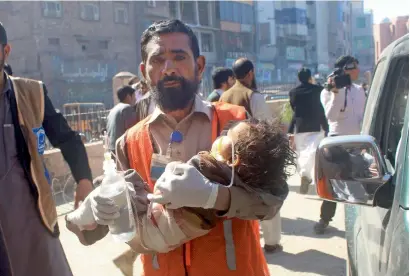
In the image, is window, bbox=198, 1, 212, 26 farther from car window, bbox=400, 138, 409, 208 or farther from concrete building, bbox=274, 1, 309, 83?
car window, bbox=400, 138, 409, 208

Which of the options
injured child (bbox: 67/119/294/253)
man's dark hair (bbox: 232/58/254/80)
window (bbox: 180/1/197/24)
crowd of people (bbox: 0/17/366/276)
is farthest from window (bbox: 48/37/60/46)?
injured child (bbox: 67/119/294/253)

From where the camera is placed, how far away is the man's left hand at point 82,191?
2449mm

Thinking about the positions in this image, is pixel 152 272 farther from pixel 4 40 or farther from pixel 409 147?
pixel 4 40

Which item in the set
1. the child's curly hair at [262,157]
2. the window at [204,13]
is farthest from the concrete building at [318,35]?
the child's curly hair at [262,157]

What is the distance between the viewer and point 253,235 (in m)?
1.76

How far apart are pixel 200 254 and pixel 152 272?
0.23 meters

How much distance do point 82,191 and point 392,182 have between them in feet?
5.01

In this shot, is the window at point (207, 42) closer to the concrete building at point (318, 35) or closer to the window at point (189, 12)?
the window at point (189, 12)

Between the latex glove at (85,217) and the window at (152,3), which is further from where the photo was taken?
the window at (152,3)

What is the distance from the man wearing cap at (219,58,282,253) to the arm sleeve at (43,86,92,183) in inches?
77.4

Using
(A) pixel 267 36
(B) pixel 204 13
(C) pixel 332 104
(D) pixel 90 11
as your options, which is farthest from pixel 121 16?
(C) pixel 332 104

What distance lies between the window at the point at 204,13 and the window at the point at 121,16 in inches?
359

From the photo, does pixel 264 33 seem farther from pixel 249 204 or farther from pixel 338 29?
pixel 249 204

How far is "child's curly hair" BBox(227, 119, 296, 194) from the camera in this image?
1534mm
